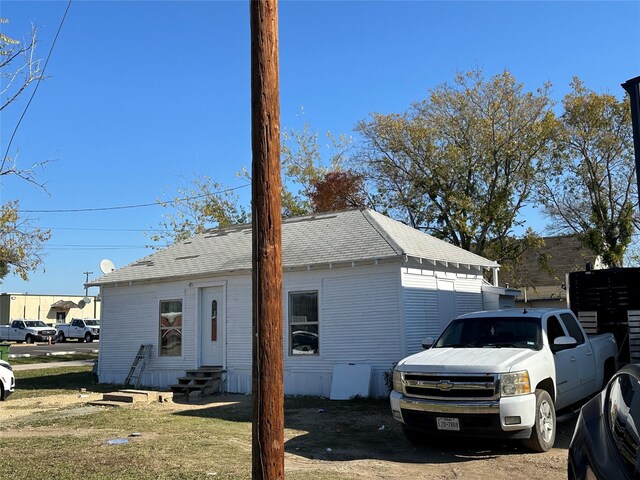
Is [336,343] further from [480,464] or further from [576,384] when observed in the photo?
[480,464]

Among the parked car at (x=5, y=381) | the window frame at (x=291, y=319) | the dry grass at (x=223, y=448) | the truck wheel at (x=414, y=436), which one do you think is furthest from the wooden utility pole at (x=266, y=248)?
the parked car at (x=5, y=381)

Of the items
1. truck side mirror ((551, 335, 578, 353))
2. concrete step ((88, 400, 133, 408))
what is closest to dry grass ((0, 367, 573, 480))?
concrete step ((88, 400, 133, 408))

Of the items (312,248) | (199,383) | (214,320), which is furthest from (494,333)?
(214,320)

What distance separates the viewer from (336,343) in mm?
15039

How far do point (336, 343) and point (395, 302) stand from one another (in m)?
1.87

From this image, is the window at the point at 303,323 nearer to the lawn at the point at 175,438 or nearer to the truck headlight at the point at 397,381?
the lawn at the point at 175,438

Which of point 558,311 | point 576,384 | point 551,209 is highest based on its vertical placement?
point 551,209

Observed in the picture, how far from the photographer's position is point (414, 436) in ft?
29.0

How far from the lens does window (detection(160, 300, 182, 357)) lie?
17.8 m

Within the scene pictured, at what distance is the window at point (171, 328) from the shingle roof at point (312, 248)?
910 mm

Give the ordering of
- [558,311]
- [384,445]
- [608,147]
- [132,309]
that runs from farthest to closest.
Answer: [608,147] → [132,309] → [558,311] → [384,445]

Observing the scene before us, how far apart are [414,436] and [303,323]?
7.10m

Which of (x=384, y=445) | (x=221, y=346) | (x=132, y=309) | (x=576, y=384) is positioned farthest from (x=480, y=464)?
(x=132, y=309)

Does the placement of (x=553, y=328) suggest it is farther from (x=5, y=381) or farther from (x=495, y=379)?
(x=5, y=381)
